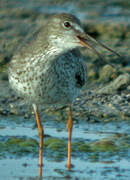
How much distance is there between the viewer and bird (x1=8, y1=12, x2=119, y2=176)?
7059 millimetres

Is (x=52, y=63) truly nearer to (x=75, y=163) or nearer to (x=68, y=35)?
(x=68, y=35)

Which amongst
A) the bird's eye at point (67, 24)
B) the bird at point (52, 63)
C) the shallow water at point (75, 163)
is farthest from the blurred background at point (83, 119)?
the bird's eye at point (67, 24)

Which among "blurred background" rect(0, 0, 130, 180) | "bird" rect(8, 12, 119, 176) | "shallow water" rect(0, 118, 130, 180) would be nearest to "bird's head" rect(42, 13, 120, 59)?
"bird" rect(8, 12, 119, 176)

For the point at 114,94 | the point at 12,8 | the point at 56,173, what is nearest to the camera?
the point at 56,173

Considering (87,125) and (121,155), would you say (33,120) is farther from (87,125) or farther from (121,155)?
(121,155)

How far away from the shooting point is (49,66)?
7.21 m

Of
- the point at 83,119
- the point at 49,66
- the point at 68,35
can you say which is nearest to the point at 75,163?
the point at 49,66

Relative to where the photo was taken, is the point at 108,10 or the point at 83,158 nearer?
the point at 83,158

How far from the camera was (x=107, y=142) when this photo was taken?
314 inches

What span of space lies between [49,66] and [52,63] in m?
0.06

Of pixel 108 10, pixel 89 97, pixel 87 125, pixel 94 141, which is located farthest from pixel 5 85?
pixel 108 10

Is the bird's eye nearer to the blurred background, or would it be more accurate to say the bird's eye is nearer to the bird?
Answer: the bird

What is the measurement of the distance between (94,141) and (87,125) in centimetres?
85

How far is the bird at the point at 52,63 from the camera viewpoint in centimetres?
706
